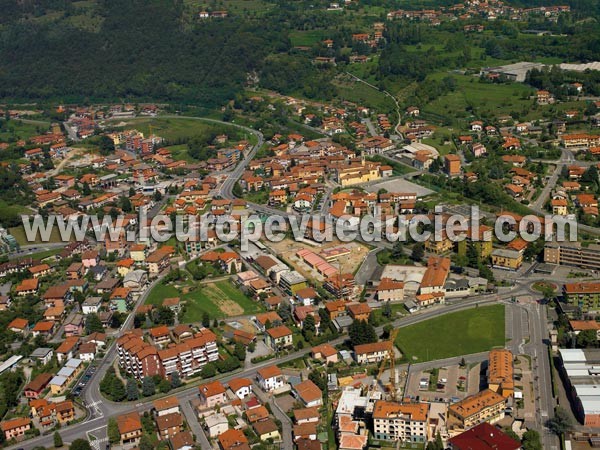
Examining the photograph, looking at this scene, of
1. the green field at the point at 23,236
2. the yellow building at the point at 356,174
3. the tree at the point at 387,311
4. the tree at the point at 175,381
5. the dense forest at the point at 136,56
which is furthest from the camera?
the dense forest at the point at 136,56

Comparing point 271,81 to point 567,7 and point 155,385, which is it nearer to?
point 567,7

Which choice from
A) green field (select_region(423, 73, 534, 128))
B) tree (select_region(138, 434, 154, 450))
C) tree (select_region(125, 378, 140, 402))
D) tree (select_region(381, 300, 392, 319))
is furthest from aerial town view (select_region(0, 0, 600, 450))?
tree (select_region(381, 300, 392, 319))

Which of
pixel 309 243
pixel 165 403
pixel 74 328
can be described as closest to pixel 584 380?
pixel 165 403

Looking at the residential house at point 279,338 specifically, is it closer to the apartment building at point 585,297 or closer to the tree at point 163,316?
the tree at point 163,316

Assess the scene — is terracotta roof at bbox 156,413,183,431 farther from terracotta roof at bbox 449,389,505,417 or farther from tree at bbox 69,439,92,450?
terracotta roof at bbox 449,389,505,417

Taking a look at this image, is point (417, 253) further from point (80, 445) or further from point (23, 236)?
point (23, 236)

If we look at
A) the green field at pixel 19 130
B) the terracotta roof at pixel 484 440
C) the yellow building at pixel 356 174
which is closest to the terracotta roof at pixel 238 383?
the terracotta roof at pixel 484 440

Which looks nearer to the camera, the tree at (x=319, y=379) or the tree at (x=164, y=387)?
the tree at (x=319, y=379)
